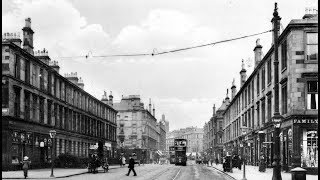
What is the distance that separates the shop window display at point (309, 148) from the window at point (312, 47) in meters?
5.48

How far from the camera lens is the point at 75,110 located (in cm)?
6341

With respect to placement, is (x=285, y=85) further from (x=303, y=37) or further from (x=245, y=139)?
(x=245, y=139)

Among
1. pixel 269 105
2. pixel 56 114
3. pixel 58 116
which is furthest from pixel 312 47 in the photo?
pixel 58 116

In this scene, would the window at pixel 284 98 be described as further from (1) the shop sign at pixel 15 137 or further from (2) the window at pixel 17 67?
(1) the shop sign at pixel 15 137

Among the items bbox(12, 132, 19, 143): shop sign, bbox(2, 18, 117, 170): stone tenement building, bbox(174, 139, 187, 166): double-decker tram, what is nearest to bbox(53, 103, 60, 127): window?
bbox(2, 18, 117, 170): stone tenement building

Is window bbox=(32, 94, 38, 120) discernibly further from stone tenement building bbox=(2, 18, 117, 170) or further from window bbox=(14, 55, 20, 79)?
window bbox=(14, 55, 20, 79)

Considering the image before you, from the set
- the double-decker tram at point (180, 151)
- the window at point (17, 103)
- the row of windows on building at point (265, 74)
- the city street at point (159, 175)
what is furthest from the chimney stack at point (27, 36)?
the double-decker tram at point (180, 151)

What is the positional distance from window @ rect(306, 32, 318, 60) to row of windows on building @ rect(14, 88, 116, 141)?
80.4ft

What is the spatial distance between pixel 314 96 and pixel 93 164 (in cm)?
1867

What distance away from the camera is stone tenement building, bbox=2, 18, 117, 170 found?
39.2 meters

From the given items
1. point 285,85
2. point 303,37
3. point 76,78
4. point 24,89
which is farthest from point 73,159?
point 303,37

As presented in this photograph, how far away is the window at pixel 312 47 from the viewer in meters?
34.4

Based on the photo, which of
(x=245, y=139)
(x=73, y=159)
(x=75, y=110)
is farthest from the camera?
(x=75, y=110)

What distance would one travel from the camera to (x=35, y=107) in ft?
153
